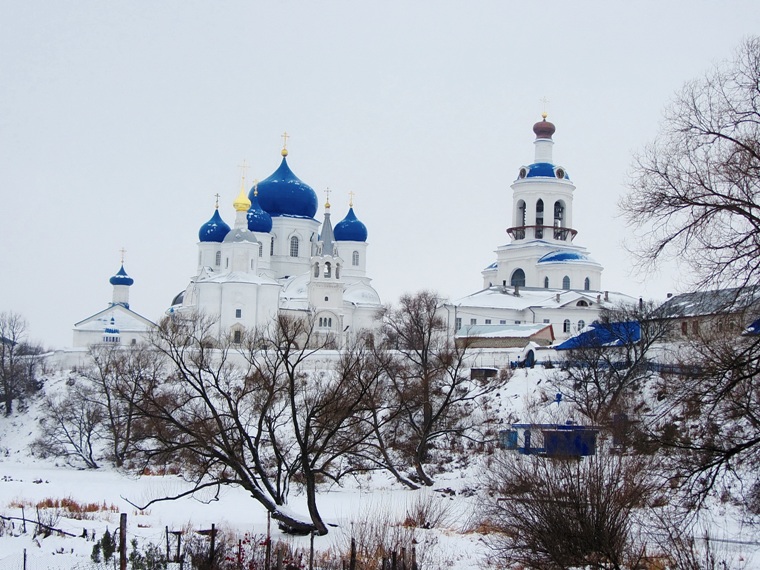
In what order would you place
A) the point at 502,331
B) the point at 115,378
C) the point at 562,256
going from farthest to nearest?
the point at 562,256 < the point at 502,331 < the point at 115,378

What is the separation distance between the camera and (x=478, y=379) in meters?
34.9

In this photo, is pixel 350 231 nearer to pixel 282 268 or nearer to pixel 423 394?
pixel 282 268

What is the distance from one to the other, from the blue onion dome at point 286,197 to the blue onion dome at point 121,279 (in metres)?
9.95

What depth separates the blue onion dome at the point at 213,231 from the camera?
178ft

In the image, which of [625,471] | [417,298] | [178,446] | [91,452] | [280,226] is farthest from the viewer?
[280,226]

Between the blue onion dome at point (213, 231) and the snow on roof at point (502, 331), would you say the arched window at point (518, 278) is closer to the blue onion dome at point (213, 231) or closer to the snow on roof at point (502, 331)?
the snow on roof at point (502, 331)

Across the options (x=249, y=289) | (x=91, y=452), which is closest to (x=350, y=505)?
(x=91, y=452)

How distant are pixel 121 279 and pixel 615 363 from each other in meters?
36.8

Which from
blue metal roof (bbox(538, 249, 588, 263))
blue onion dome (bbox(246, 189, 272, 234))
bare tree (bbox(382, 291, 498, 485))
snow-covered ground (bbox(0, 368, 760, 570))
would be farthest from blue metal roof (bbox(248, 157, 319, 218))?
snow-covered ground (bbox(0, 368, 760, 570))

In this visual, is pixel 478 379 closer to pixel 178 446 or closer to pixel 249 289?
pixel 249 289

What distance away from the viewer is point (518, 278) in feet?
186

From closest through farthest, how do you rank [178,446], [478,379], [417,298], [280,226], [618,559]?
[618,559], [178,446], [478,379], [417,298], [280,226]

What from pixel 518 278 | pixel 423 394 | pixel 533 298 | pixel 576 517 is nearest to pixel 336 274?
pixel 533 298

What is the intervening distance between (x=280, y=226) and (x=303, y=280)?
485cm
